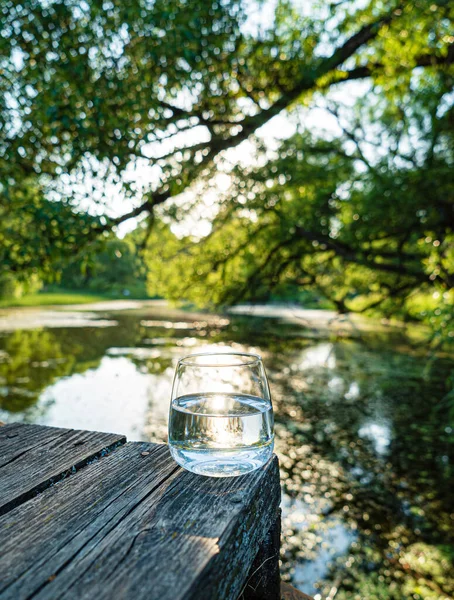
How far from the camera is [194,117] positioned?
5801 millimetres

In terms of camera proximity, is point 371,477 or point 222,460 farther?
point 371,477

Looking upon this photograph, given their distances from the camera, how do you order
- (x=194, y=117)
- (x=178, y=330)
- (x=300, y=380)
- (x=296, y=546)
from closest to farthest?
(x=296, y=546) → (x=194, y=117) → (x=300, y=380) → (x=178, y=330)

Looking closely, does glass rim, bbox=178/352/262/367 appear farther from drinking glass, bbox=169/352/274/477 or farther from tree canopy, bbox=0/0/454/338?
tree canopy, bbox=0/0/454/338

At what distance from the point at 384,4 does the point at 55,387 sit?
10.7 meters

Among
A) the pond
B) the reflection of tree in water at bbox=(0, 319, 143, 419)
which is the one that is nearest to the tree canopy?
the pond

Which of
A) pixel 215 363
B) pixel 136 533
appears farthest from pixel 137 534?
pixel 215 363

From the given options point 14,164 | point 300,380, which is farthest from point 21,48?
point 300,380

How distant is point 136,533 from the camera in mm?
799

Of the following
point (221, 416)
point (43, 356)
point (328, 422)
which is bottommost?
point (328, 422)

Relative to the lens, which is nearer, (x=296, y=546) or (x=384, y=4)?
(x=296, y=546)

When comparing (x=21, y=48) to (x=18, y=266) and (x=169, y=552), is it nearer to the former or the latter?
(x=18, y=266)

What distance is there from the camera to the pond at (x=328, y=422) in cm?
489

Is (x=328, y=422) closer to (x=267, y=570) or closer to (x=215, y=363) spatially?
(x=267, y=570)

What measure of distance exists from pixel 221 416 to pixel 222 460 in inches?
3.9
